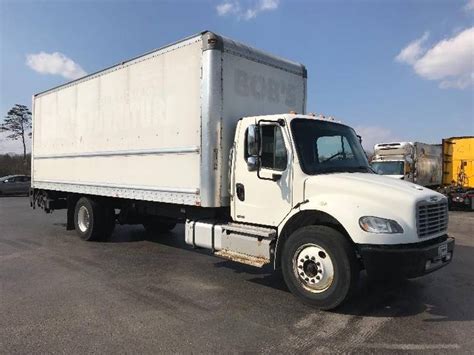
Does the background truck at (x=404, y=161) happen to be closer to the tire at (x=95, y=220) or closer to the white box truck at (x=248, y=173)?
the tire at (x=95, y=220)

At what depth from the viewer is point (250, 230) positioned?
639 centimetres

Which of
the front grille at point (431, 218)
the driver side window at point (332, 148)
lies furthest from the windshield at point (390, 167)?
the front grille at point (431, 218)

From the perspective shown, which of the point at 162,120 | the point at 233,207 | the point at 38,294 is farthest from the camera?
the point at 162,120

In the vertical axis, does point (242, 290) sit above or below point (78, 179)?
below

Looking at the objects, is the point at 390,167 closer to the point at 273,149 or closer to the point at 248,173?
the point at 248,173

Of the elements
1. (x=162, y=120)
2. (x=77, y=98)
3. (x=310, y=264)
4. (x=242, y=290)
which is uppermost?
(x=77, y=98)

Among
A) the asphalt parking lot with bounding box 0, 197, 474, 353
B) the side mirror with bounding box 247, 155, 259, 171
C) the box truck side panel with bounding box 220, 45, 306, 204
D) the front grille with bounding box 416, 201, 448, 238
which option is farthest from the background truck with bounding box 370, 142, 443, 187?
the side mirror with bounding box 247, 155, 259, 171

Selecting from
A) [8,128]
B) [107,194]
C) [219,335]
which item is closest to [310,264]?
[219,335]

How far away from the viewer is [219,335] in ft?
15.3

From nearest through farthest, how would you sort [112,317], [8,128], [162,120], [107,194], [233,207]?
[112,317] < [233,207] < [162,120] < [107,194] < [8,128]

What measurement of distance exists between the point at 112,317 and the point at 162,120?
365cm

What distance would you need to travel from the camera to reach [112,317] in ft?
17.0

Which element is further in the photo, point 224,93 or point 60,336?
point 224,93

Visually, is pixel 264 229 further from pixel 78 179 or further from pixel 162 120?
pixel 78 179
